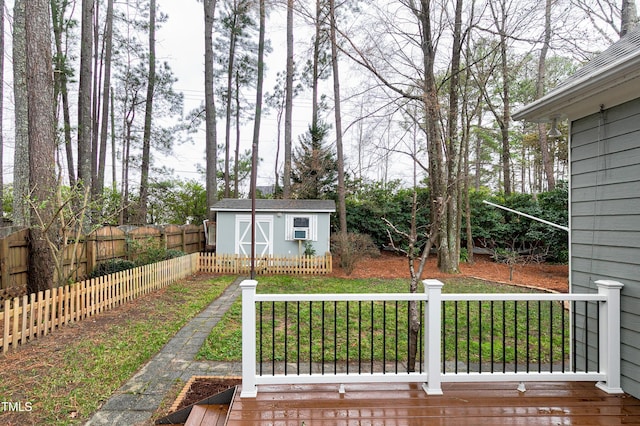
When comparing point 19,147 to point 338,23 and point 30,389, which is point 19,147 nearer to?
point 30,389

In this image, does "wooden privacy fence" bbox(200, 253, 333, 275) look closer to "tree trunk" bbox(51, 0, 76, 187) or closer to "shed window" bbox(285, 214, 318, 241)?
"shed window" bbox(285, 214, 318, 241)

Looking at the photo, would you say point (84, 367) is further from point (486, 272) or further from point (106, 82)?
point (106, 82)

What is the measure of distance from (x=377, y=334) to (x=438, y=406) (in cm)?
258

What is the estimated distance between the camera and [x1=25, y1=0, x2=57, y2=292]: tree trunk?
5.66 m

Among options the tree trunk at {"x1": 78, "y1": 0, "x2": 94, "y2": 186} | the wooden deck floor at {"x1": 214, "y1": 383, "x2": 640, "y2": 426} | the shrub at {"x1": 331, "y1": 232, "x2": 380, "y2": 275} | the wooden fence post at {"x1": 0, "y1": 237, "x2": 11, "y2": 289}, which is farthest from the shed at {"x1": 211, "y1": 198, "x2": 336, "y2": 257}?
the wooden deck floor at {"x1": 214, "y1": 383, "x2": 640, "y2": 426}

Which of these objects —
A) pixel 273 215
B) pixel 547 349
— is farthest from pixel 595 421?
pixel 273 215

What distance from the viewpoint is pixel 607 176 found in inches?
113

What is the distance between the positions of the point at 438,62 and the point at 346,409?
8.26 metres

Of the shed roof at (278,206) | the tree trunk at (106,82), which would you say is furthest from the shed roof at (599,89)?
the tree trunk at (106,82)

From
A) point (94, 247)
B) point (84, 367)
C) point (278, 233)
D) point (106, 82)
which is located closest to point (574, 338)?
point (84, 367)

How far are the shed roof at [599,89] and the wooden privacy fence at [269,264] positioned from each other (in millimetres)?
8245

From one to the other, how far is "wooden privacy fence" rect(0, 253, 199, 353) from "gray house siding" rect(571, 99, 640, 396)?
20.8 feet

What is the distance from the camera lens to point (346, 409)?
2.41 meters

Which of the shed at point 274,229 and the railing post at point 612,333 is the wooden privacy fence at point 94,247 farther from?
the railing post at point 612,333
